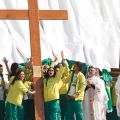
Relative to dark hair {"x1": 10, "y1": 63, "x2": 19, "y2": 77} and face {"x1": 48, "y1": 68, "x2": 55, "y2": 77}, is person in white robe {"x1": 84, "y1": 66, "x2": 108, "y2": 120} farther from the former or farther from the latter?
dark hair {"x1": 10, "y1": 63, "x2": 19, "y2": 77}

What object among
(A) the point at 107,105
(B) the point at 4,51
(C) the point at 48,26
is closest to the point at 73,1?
(C) the point at 48,26

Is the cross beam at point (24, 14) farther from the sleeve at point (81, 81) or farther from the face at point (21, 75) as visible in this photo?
the sleeve at point (81, 81)

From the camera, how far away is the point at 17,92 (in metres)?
9.09

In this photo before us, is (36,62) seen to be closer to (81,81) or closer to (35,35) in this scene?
(35,35)

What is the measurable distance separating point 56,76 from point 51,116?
593 mm

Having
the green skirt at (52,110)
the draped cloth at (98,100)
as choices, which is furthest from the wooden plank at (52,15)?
the green skirt at (52,110)

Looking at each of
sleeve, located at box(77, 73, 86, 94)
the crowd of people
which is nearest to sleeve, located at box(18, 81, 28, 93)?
the crowd of people

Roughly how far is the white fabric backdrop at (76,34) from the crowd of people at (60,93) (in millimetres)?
2254

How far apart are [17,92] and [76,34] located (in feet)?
12.7

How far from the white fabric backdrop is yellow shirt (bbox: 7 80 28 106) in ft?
8.24

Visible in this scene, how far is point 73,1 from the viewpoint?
1309cm

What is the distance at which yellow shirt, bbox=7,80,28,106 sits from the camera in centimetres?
905

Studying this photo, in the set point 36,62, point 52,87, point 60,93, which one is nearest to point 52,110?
point 52,87

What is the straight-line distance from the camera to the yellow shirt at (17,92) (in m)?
9.05
